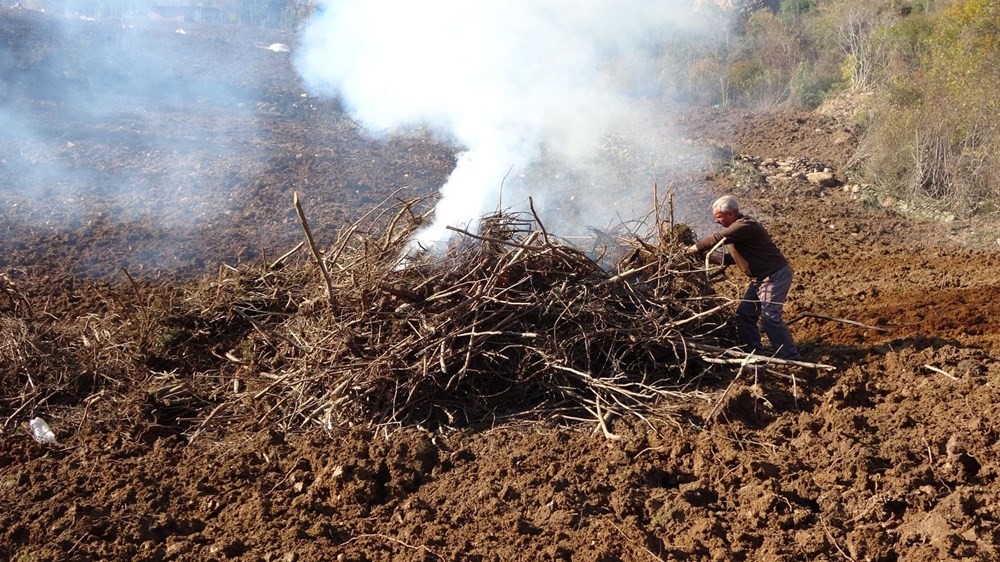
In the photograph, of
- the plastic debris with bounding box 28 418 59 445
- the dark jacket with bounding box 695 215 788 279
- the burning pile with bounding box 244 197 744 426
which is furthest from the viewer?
the dark jacket with bounding box 695 215 788 279

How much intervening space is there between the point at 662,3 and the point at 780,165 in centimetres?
1629

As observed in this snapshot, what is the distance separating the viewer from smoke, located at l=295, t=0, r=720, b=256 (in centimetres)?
1094

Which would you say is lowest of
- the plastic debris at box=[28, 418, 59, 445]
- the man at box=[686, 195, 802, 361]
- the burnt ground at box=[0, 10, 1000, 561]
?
the plastic debris at box=[28, 418, 59, 445]

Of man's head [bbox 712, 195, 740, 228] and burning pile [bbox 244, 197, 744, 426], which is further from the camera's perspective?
man's head [bbox 712, 195, 740, 228]

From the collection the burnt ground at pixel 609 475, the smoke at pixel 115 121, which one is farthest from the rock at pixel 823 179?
the smoke at pixel 115 121

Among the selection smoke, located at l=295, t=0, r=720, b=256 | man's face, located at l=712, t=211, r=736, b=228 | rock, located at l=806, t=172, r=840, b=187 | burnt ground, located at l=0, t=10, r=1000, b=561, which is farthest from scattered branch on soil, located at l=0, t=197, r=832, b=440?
rock, located at l=806, t=172, r=840, b=187

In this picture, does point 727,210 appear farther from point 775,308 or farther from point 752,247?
point 775,308

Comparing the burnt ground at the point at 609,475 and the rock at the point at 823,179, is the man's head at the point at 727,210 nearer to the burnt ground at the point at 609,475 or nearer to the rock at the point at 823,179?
the burnt ground at the point at 609,475

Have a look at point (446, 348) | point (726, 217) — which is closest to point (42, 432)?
point (446, 348)

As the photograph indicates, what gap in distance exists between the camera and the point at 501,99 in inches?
447

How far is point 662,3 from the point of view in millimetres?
28672

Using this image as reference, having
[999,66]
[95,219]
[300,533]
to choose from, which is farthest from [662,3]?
[300,533]

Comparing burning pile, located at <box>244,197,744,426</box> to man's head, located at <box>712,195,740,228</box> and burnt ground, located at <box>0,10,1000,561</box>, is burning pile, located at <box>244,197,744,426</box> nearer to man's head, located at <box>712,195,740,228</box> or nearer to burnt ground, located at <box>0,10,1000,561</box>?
burnt ground, located at <box>0,10,1000,561</box>

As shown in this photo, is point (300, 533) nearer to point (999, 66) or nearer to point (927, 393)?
point (927, 393)
